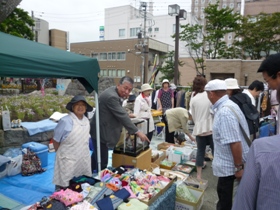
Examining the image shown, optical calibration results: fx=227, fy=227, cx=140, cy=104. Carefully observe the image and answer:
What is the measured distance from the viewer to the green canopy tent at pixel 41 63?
2.19 meters

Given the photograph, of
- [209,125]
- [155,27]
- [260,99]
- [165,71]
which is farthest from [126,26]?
[209,125]

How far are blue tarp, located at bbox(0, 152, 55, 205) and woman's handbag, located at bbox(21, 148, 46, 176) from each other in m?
0.09

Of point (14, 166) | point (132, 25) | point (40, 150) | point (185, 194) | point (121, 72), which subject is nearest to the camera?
point (185, 194)

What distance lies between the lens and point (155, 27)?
144ft

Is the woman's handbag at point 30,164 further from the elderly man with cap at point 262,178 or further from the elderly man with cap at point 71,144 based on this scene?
the elderly man with cap at point 262,178

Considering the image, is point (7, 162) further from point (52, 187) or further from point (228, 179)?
point (228, 179)

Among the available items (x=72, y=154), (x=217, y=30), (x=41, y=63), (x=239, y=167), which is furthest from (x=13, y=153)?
(x=217, y=30)

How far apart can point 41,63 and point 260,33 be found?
764 inches

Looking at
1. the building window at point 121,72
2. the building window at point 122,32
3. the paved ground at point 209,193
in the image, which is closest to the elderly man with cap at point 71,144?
the paved ground at point 209,193

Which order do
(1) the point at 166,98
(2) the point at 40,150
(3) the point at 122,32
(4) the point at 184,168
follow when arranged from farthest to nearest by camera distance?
(3) the point at 122,32 < (1) the point at 166,98 < (4) the point at 184,168 < (2) the point at 40,150

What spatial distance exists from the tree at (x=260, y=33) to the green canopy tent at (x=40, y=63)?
1830 centimetres

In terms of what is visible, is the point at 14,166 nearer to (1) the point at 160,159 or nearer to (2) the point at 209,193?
(1) the point at 160,159

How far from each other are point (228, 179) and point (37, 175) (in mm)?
3364

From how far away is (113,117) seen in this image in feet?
10.6
